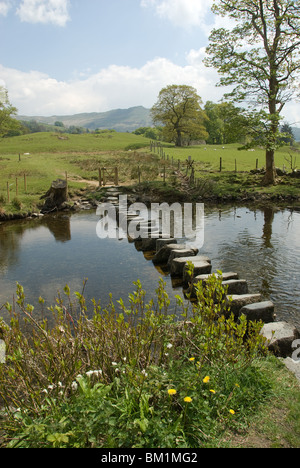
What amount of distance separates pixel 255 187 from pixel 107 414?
25141 millimetres

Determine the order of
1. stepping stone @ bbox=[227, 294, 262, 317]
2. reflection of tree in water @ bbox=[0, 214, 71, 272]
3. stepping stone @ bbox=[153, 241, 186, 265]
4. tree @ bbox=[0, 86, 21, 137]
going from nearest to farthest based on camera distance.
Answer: stepping stone @ bbox=[227, 294, 262, 317] < stepping stone @ bbox=[153, 241, 186, 265] < reflection of tree in water @ bbox=[0, 214, 71, 272] < tree @ bbox=[0, 86, 21, 137]

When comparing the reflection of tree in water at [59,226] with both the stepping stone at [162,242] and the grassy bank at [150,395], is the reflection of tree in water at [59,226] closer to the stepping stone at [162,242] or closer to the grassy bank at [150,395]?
the stepping stone at [162,242]

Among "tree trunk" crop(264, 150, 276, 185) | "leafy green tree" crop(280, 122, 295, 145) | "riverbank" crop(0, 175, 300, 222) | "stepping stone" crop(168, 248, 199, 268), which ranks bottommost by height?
"stepping stone" crop(168, 248, 199, 268)

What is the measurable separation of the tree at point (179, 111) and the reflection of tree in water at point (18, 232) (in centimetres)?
5395

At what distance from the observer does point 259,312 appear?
671 centimetres

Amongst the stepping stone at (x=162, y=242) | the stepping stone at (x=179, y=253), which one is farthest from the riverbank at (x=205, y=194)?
the stepping stone at (x=179, y=253)

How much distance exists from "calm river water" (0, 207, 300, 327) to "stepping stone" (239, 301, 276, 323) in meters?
0.87

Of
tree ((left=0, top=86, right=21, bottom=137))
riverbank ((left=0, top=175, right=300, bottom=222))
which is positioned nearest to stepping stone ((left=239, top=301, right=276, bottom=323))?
riverbank ((left=0, top=175, right=300, bottom=222))

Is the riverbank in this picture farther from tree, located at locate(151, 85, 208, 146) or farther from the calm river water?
tree, located at locate(151, 85, 208, 146)

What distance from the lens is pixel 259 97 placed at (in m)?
25.5

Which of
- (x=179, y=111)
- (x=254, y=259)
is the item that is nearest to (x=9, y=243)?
(x=254, y=259)

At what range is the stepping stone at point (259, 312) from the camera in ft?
22.0

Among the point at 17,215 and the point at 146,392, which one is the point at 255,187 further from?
the point at 146,392

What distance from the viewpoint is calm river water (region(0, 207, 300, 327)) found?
9.14 metres
